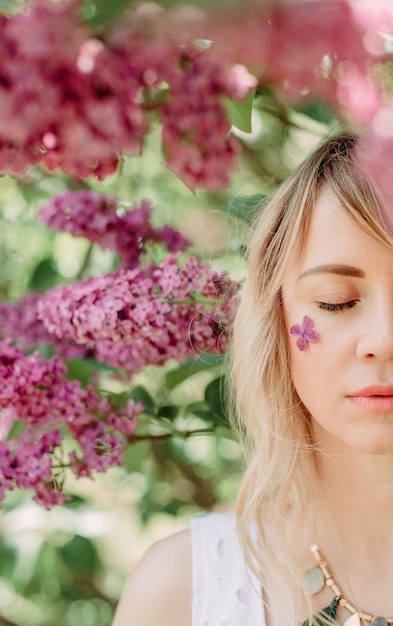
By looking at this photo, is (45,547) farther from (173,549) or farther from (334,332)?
(334,332)

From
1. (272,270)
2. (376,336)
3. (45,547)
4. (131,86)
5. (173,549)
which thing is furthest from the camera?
(45,547)

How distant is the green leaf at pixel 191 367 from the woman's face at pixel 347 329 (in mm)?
329

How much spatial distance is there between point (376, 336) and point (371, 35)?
76cm

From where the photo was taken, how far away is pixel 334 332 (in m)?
1.23

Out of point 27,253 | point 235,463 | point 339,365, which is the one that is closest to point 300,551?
point 339,365

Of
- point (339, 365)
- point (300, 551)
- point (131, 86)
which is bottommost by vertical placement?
point (300, 551)

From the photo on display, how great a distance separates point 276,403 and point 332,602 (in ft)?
1.06

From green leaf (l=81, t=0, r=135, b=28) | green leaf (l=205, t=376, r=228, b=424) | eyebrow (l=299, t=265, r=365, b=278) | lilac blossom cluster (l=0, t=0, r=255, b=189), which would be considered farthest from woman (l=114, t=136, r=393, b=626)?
green leaf (l=81, t=0, r=135, b=28)

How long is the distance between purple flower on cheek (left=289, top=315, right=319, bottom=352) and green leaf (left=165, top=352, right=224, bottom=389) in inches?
13.3

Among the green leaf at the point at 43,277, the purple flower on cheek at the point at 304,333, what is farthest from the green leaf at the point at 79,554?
the purple flower on cheek at the point at 304,333

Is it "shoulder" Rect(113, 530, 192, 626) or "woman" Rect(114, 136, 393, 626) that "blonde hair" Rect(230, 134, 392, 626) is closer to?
"woman" Rect(114, 136, 393, 626)

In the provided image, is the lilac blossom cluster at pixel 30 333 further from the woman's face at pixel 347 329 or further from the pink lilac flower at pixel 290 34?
the pink lilac flower at pixel 290 34

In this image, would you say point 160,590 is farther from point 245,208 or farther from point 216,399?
point 245,208

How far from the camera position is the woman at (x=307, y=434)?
121 cm
